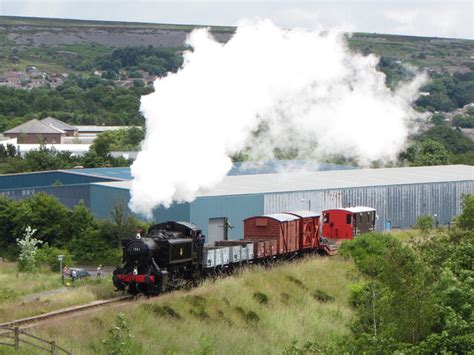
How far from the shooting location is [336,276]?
52.7 metres

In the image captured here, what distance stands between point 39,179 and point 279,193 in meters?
27.1

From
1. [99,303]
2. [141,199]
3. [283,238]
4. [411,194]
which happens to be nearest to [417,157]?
[411,194]

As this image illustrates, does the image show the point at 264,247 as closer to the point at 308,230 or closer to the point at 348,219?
the point at 308,230

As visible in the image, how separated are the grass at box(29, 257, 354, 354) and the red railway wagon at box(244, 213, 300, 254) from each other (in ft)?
7.32

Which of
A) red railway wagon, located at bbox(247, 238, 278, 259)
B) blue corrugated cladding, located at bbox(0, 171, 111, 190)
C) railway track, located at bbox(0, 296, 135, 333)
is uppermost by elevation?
blue corrugated cladding, located at bbox(0, 171, 111, 190)

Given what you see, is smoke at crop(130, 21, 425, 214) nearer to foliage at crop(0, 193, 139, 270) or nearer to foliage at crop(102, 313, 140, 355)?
foliage at crop(0, 193, 139, 270)

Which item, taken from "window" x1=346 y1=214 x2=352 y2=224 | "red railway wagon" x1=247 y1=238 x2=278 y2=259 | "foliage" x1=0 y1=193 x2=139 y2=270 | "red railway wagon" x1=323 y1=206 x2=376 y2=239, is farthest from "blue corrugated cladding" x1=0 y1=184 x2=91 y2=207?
"red railway wagon" x1=247 y1=238 x2=278 y2=259

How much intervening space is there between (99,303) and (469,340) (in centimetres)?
1438

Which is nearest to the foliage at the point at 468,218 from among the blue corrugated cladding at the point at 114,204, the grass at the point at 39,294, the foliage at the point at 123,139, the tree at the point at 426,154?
the grass at the point at 39,294

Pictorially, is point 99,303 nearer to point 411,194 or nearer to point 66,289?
point 66,289

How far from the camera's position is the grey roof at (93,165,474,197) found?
7638cm

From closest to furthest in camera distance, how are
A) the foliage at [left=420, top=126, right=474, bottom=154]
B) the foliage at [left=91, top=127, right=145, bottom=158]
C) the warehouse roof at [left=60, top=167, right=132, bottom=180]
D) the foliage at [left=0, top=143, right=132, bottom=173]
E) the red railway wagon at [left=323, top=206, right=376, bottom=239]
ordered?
the red railway wagon at [left=323, top=206, right=376, bottom=239] < the warehouse roof at [left=60, top=167, right=132, bottom=180] < the foliage at [left=0, top=143, right=132, bottom=173] < the foliage at [left=91, top=127, right=145, bottom=158] < the foliage at [left=420, top=126, right=474, bottom=154]

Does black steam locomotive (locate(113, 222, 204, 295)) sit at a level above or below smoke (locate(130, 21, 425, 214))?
below

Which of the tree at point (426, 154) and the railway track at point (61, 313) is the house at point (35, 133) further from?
the railway track at point (61, 313)
